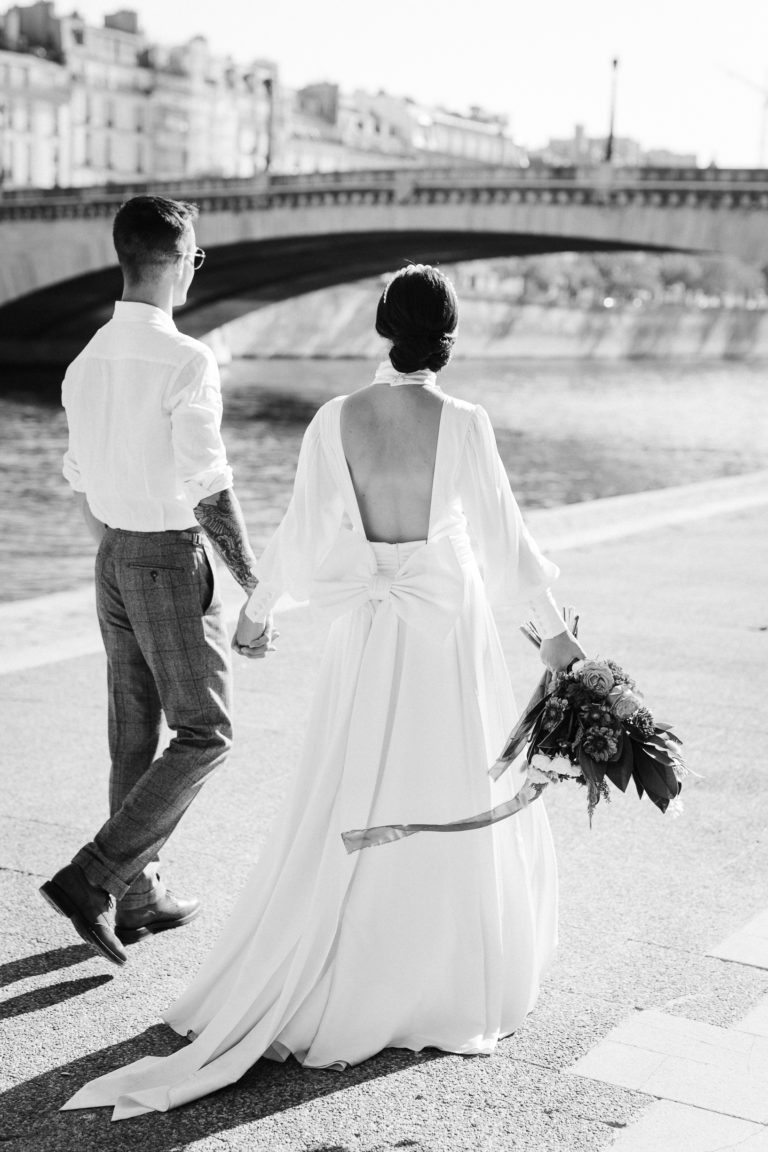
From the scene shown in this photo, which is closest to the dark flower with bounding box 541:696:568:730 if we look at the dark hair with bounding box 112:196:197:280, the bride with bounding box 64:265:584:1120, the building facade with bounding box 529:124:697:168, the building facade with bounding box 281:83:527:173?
the bride with bounding box 64:265:584:1120

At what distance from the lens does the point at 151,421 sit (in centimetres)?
324

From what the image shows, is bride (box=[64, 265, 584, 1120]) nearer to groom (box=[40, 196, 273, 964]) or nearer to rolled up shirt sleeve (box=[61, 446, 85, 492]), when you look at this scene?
groom (box=[40, 196, 273, 964])

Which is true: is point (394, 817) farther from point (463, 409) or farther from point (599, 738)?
point (463, 409)

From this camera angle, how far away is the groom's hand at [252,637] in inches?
124

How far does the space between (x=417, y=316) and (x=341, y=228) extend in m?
35.0

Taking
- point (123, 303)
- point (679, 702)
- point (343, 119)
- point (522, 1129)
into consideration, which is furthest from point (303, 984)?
point (343, 119)

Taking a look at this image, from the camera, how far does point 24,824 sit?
4.12 meters

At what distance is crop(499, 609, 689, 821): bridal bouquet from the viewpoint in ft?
9.43

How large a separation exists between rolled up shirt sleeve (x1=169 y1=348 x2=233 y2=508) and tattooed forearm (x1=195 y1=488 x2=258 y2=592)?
2 cm

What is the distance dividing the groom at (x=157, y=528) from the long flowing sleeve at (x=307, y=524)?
7.0 inches

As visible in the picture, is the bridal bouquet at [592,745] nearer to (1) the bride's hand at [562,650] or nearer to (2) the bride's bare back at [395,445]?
(1) the bride's hand at [562,650]

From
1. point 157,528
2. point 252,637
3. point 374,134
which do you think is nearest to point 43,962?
point 252,637

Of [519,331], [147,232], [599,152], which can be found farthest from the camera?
[599,152]

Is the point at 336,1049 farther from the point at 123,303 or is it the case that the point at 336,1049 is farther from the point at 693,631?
the point at 693,631
